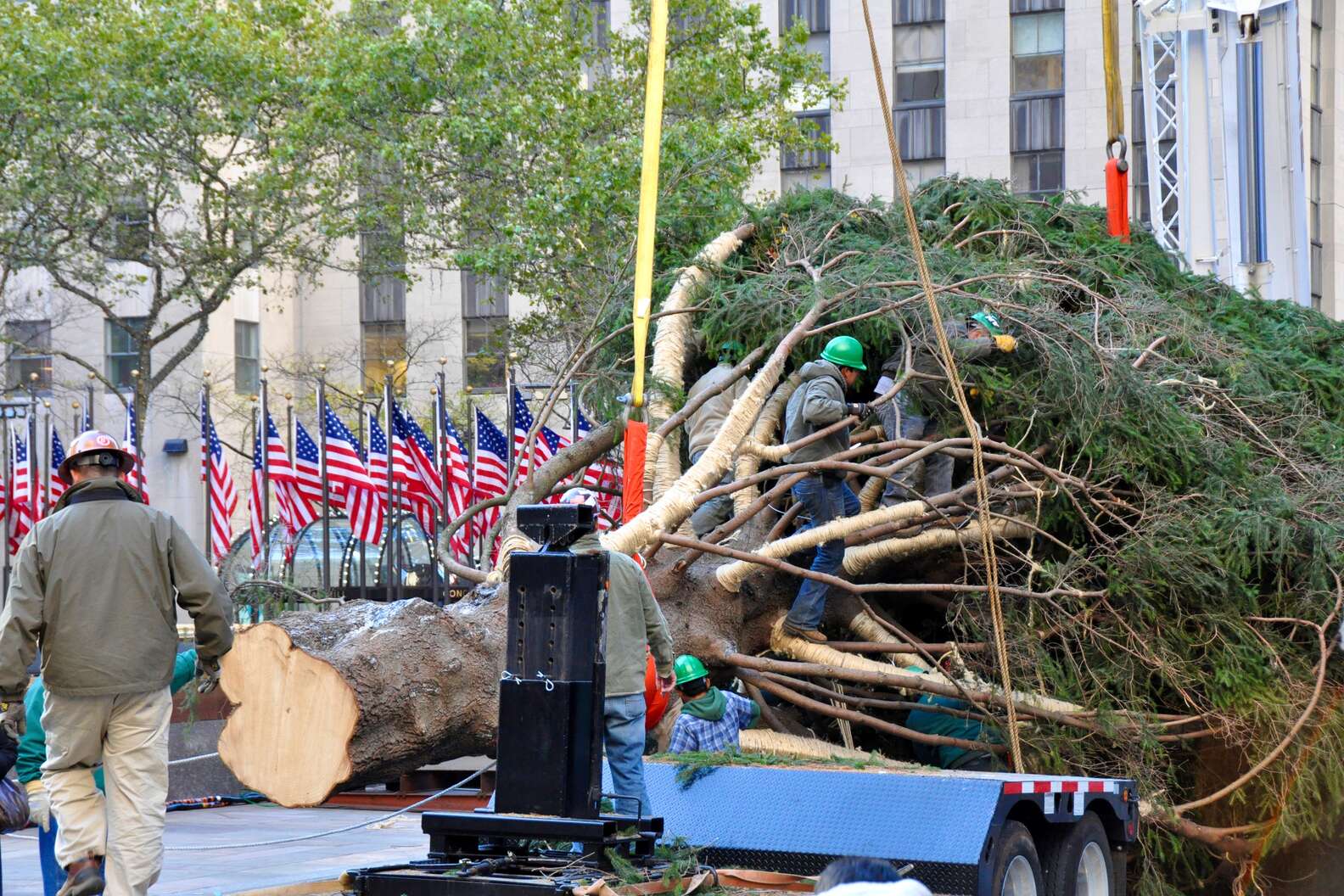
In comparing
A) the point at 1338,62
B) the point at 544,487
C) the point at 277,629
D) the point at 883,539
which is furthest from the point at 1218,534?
the point at 1338,62

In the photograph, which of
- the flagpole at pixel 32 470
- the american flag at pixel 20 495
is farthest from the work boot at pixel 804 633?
the american flag at pixel 20 495

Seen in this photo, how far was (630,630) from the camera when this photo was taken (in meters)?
7.06

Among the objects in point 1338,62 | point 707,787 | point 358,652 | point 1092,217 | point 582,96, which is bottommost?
point 707,787

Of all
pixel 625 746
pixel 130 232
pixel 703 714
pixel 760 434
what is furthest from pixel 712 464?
pixel 130 232

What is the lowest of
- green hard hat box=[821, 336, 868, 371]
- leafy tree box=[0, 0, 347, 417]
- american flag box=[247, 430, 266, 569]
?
american flag box=[247, 430, 266, 569]

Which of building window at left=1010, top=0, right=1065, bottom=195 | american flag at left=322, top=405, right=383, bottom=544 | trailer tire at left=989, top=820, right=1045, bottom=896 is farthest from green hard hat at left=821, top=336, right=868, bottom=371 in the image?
building window at left=1010, top=0, right=1065, bottom=195

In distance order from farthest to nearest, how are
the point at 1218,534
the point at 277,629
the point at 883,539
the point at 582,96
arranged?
1. the point at 582,96
2. the point at 883,539
3. the point at 1218,534
4. the point at 277,629

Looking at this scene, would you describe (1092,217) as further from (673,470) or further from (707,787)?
(707,787)

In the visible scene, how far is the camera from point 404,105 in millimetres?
21328

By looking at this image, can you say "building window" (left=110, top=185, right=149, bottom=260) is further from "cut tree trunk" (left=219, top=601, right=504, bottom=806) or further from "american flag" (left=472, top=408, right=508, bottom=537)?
"cut tree trunk" (left=219, top=601, right=504, bottom=806)

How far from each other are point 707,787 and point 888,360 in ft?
12.6

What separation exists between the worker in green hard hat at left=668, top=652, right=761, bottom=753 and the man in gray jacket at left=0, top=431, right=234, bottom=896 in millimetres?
2456

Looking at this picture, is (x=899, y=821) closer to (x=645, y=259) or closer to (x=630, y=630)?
(x=630, y=630)

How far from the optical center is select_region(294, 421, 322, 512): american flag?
59.7 feet
